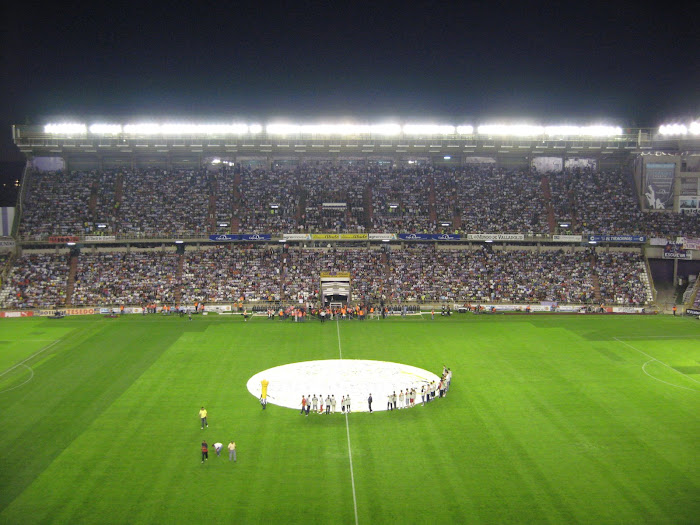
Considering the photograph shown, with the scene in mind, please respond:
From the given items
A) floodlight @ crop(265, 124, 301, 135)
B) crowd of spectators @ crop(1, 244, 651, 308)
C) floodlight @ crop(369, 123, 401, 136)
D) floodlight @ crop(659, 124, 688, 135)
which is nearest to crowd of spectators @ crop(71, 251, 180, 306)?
crowd of spectators @ crop(1, 244, 651, 308)

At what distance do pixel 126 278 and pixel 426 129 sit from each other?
3712 centimetres

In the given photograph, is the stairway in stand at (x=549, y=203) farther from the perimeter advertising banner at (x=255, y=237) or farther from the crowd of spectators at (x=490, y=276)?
the perimeter advertising banner at (x=255, y=237)

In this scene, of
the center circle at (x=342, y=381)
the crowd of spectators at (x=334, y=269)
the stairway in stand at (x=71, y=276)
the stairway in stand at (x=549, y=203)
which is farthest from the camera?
the stairway in stand at (x=549, y=203)

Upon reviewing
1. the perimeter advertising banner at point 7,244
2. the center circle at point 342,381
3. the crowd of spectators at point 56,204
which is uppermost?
the crowd of spectators at point 56,204

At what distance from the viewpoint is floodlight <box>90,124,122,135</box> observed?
219 feet

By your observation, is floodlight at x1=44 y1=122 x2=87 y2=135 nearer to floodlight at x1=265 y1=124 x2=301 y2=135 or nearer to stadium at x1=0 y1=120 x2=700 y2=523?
stadium at x1=0 y1=120 x2=700 y2=523

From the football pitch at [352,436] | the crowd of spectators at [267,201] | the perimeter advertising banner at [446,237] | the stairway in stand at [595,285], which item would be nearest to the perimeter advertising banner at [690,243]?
→ the stairway in stand at [595,285]

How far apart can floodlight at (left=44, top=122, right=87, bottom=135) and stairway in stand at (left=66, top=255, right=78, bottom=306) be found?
15035mm

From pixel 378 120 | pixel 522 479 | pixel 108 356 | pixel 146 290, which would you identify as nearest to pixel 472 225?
pixel 378 120

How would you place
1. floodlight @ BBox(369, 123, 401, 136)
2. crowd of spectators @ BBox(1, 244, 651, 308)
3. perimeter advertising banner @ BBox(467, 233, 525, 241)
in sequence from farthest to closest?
floodlight @ BBox(369, 123, 401, 136) → perimeter advertising banner @ BBox(467, 233, 525, 241) → crowd of spectators @ BBox(1, 244, 651, 308)

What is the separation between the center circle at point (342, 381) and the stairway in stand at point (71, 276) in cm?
2932

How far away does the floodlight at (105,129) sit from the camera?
2628 inches

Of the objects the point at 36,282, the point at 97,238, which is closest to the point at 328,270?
the point at 97,238

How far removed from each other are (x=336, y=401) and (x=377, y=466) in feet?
24.5
